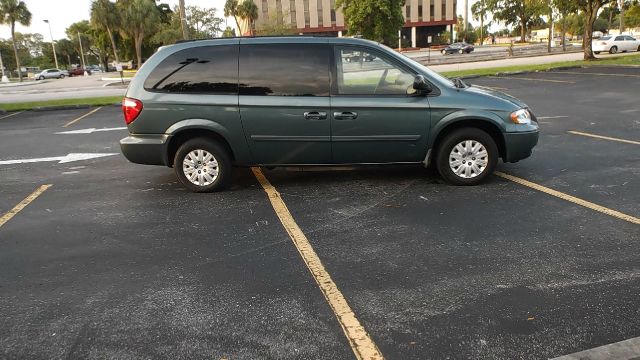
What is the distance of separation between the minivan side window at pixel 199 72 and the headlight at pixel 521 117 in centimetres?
335

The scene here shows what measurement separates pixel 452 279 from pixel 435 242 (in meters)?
0.70

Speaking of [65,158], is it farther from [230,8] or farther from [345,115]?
[230,8]

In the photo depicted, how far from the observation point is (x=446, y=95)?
5.71 metres

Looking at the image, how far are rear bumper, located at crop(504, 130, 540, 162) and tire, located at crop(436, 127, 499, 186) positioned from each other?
148mm

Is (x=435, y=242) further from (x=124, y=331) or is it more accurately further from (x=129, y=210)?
(x=129, y=210)

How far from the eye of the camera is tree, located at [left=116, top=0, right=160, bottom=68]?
5638 centimetres

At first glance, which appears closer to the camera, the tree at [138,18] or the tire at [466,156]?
the tire at [466,156]

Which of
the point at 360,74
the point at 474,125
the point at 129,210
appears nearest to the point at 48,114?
the point at 129,210

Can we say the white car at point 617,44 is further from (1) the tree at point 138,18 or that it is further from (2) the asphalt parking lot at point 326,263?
(1) the tree at point 138,18

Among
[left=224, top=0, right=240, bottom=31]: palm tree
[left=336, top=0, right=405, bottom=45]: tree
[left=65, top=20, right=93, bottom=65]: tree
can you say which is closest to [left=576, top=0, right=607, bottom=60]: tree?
[left=336, top=0, right=405, bottom=45]: tree

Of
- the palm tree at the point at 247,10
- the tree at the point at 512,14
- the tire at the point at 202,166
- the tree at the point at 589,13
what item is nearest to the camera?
the tire at the point at 202,166

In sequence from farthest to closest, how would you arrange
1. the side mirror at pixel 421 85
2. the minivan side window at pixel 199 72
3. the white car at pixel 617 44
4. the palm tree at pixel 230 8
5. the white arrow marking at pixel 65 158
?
the palm tree at pixel 230 8, the white car at pixel 617 44, the white arrow marking at pixel 65 158, the minivan side window at pixel 199 72, the side mirror at pixel 421 85

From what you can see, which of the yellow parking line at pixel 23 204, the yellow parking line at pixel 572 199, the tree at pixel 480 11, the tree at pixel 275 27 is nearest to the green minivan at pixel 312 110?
the yellow parking line at pixel 572 199

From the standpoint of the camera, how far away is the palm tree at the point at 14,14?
6041 centimetres
